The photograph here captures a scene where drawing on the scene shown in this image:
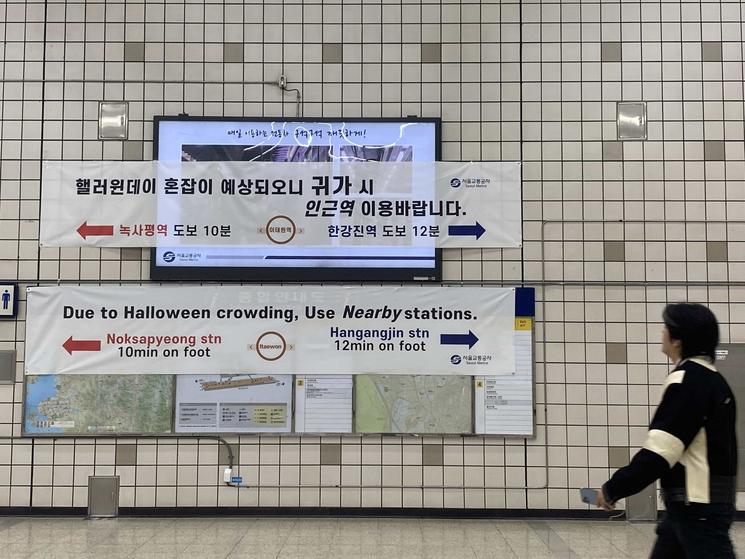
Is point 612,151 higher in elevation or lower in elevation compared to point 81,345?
higher

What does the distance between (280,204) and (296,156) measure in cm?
47

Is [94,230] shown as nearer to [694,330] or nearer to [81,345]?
[81,345]

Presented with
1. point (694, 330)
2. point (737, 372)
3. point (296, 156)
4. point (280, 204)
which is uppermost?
point (296, 156)

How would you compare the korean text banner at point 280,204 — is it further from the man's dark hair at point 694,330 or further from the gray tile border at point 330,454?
the man's dark hair at point 694,330

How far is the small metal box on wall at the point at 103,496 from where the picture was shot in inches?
230

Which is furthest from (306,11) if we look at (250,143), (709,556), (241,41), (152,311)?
(709,556)

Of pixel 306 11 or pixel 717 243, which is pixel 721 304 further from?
pixel 306 11

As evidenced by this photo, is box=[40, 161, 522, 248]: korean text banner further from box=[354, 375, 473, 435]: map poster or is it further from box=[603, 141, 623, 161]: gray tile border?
box=[354, 375, 473, 435]: map poster

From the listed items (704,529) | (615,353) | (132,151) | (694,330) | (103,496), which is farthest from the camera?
(132,151)

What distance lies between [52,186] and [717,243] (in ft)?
20.1

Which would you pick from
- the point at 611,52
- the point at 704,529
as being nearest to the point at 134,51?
the point at 611,52

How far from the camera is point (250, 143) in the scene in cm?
609

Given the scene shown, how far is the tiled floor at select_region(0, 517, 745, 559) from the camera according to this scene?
4918mm

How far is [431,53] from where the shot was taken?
20.3ft
